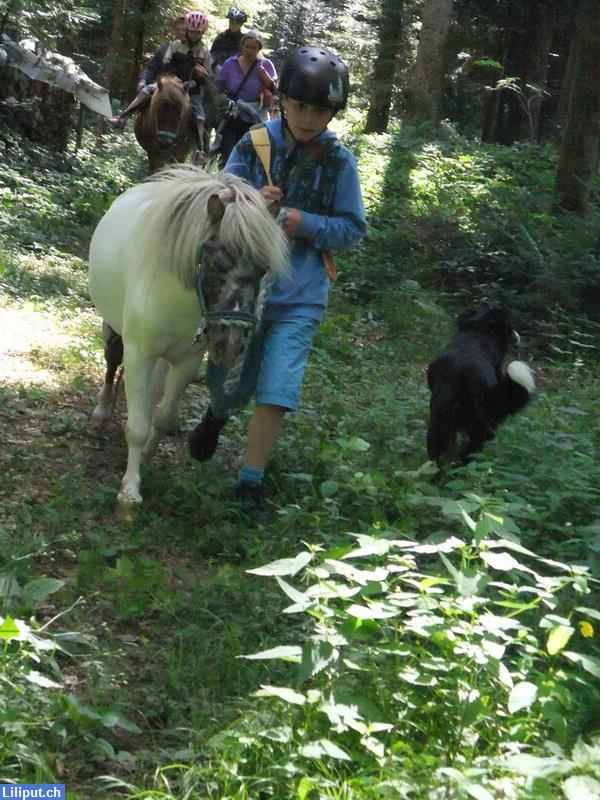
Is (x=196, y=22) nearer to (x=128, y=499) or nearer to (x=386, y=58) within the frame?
(x=128, y=499)

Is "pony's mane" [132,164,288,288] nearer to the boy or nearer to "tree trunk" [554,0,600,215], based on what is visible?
the boy

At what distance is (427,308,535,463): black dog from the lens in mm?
6324

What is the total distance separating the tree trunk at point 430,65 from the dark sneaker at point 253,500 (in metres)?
15.3

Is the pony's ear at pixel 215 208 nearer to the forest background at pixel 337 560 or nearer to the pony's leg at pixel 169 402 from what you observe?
the pony's leg at pixel 169 402

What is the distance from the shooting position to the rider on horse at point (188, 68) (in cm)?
1280

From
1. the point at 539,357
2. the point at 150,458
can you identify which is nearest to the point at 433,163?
the point at 539,357

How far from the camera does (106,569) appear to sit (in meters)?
4.82

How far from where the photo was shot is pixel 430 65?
19.7 metres

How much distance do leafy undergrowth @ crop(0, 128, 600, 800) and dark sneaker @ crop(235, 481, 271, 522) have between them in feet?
0.27

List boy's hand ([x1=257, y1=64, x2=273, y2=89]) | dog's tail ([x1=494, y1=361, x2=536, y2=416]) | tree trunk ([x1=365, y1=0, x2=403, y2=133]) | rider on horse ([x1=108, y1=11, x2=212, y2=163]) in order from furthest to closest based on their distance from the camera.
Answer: tree trunk ([x1=365, y1=0, x2=403, y2=133])
boy's hand ([x1=257, y1=64, x2=273, y2=89])
rider on horse ([x1=108, y1=11, x2=212, y2=163])
dog's tail ([x1=494, y1=361, x2=536, y2=416])

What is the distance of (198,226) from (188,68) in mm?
8415

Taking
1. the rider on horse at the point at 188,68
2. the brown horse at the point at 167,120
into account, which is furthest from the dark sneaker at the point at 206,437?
the rider on horse at the point at 188,68

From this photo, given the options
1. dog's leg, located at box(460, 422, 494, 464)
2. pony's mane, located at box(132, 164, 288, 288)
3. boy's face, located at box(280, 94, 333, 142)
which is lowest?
dog's leg, located at box(460, 422, 494, 464)

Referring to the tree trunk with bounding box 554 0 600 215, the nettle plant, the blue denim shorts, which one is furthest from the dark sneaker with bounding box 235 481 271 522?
the tree trunk with bounding box 554 0 600 215
